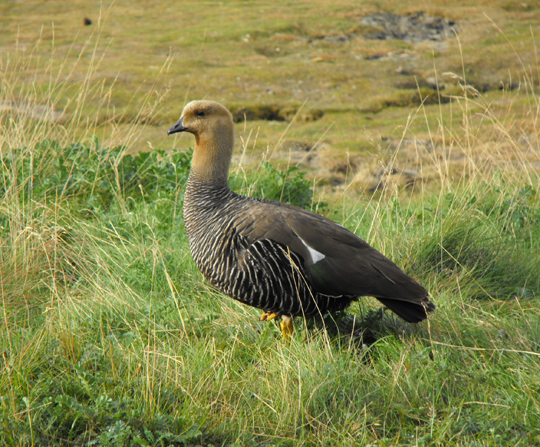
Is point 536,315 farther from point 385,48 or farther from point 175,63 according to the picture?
point 385,48

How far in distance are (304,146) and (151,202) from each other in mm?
3958

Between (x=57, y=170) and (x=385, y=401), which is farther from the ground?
(x=57, y=170)

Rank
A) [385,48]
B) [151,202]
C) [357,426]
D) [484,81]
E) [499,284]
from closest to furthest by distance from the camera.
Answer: [357,426] < [499,284] < [151,202] < [484,81] < [385,48]

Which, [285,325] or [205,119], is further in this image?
[205,119]

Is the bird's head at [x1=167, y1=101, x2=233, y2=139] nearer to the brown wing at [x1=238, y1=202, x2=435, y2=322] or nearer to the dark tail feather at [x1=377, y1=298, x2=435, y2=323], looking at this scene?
the brown wing at [x1=238, y1=202, x2=435, y2=322]

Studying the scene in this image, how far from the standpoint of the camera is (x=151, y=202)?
17.3 ft

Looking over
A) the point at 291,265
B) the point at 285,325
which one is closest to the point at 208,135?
the point at 291,265

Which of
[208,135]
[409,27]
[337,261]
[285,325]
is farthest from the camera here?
[409,27]

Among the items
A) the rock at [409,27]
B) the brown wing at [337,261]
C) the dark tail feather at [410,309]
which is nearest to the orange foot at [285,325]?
the brown wing at [337,261]

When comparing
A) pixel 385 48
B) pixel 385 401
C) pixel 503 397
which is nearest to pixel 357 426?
pixel 385 401

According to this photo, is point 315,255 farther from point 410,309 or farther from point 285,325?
point 410,309

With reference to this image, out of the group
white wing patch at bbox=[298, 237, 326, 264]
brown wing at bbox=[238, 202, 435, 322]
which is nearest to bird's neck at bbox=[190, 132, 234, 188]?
brown wing at bbox=[238, 202, 435, 322]

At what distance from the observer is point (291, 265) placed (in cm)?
329

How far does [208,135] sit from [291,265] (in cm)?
128
